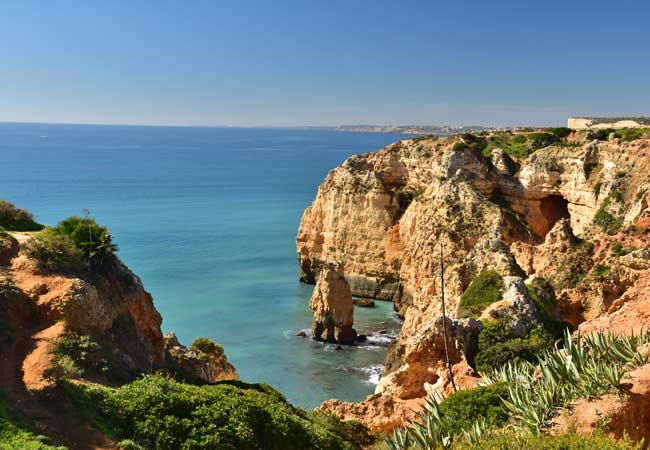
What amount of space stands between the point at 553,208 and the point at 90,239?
1708 inches

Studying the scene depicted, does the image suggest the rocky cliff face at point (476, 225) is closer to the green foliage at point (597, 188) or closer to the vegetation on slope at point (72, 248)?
the green foliage at point (597, 188)

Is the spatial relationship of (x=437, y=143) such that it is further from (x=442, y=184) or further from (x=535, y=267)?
(x=535, y=267)

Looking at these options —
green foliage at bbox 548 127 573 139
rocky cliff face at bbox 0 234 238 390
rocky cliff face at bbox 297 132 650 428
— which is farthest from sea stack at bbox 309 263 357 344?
green foliage at bbox 548 127 573 139

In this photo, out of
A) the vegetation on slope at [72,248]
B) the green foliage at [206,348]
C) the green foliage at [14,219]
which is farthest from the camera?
the green foliage at [206,348]

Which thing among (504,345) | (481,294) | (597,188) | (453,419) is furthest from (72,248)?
(597,188)

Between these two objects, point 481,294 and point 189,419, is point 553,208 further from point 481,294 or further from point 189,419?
point 189,419

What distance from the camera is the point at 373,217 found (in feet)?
189

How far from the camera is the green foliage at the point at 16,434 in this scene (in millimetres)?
11345

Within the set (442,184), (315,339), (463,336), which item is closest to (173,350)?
(463,336)

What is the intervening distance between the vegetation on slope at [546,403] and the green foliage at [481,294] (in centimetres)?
1244

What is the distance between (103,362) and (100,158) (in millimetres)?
186313

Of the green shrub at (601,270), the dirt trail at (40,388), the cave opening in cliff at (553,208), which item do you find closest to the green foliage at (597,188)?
the cave opening in cliff at (553,208)

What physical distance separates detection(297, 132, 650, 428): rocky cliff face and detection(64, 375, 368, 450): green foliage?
5470 mm

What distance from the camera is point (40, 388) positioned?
14148 mm
